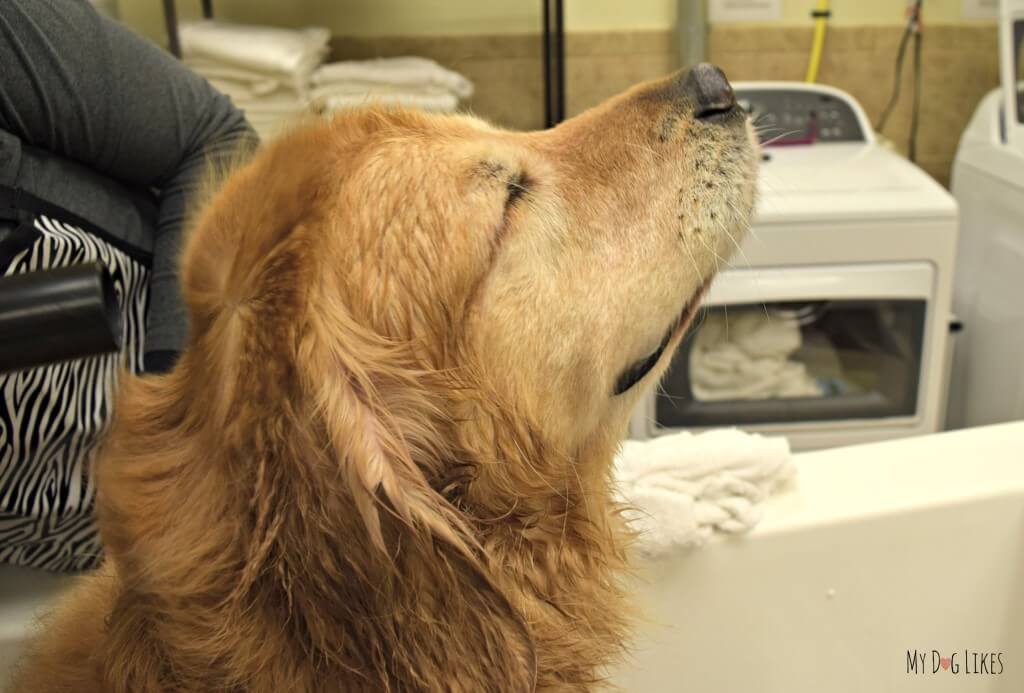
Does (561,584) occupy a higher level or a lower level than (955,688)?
higher

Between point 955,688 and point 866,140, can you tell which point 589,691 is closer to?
point 955,688

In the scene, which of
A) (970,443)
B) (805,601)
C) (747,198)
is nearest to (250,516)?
(747,198)

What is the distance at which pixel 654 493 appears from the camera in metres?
1.01

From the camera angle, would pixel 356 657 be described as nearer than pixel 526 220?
Yes

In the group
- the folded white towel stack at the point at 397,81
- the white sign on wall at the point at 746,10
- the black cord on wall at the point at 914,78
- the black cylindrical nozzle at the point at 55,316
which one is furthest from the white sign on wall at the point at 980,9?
the black cylindrical nozzle at the point at 55,316

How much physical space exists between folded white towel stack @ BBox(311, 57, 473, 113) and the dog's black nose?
3.75ft

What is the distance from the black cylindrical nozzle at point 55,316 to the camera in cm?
37

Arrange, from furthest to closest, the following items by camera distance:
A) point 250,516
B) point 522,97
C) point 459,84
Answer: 1. point 522,97
2. point 459,84
3. point 250,516

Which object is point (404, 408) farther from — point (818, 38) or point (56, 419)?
point (818, 38)

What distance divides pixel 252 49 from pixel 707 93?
1361 millimetres

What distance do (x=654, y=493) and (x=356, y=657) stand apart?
53cm

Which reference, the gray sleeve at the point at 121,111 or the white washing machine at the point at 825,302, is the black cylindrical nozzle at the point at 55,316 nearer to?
the gray sleeve at the point at 121,111

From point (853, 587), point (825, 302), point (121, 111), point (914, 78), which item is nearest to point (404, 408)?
point (121, 111)

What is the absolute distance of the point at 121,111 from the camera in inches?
35.8
